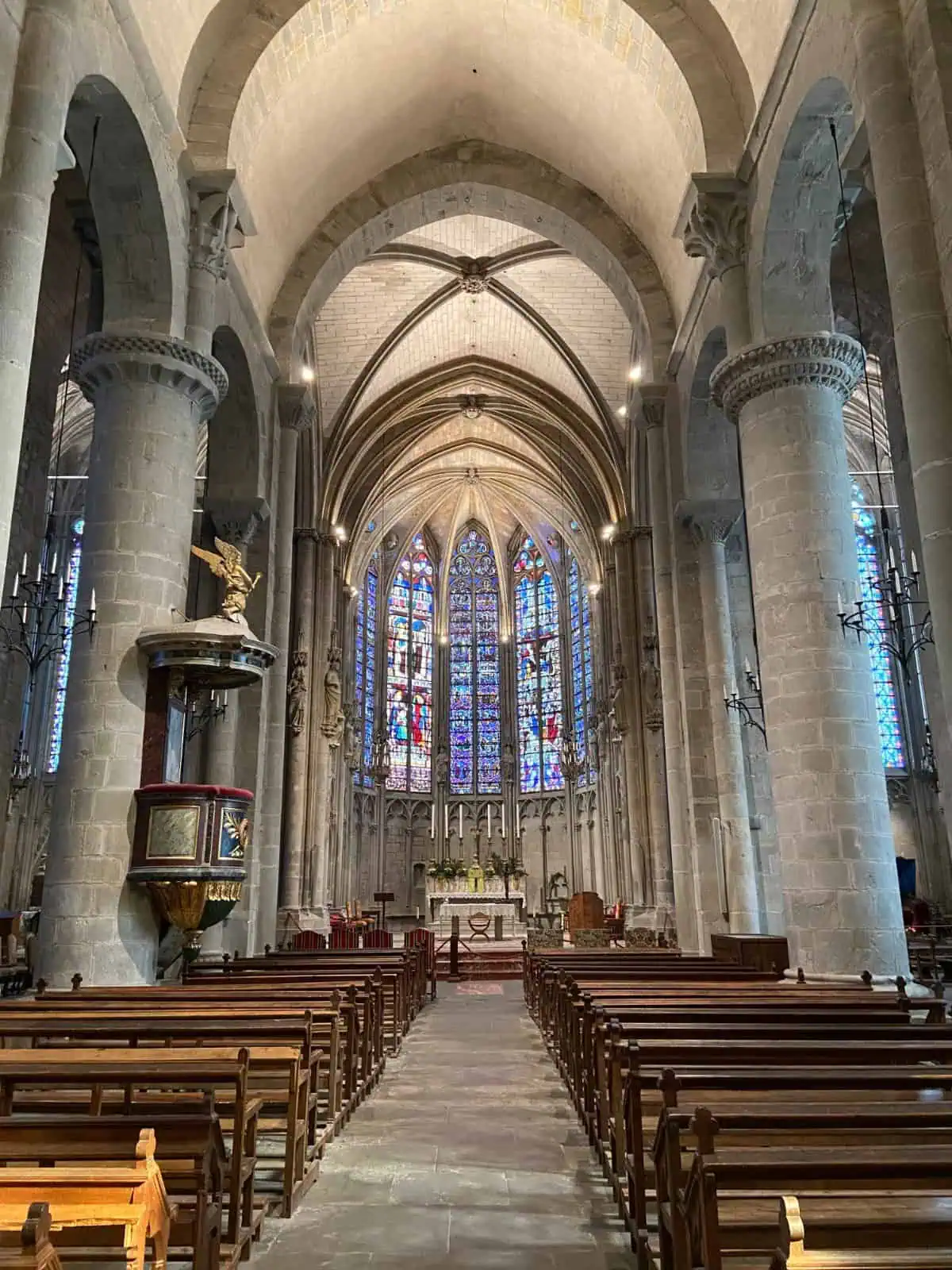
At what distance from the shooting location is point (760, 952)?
11.6 meters

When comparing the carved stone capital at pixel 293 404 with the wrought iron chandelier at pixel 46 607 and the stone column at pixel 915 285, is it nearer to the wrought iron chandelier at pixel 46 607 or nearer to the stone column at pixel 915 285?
the wrought iron chandelier at pixel 46 607

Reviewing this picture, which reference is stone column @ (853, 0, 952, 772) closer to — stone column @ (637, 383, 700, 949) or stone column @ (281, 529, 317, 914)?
stone column @ (637, 383, 700, 949)

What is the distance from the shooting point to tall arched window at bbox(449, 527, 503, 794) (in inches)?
1441

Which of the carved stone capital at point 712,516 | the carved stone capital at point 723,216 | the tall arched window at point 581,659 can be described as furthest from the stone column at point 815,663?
the tall arched window at point 581,659

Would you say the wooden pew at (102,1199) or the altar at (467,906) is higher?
the altar at (467,906)

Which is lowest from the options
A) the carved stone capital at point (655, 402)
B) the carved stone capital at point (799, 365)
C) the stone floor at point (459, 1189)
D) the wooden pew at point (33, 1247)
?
the stone floor at point (459, 1189)

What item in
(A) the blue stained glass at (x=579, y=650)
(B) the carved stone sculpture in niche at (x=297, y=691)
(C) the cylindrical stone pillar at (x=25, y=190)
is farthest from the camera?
(A) the blue stained glass at (x=579, y=650)

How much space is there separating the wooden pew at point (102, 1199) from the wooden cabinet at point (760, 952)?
962 cm

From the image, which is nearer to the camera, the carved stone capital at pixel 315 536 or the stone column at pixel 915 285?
the stone column at pixel 915 285

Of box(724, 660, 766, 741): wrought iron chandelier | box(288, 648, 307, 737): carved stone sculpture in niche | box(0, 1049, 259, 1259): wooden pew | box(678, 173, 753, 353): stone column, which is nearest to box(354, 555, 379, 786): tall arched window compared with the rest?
box(288, 648, 307, 737): carved stone sculpture in niche

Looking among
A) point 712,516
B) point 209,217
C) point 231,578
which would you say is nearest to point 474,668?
point 712,516

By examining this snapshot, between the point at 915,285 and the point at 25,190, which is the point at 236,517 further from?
the point at 915,285

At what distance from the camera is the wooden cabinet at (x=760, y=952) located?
37.6 feet

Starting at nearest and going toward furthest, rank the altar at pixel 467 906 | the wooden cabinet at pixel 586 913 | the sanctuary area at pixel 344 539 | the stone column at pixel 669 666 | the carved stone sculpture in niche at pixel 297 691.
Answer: the sanctuary area at pixel 344 539, the stone column at pixel 669 666, the carved stone sculpture in niche at pixel 297 691, the wooden cabinet at pixel 586 913, the altar at pixel 467 906
